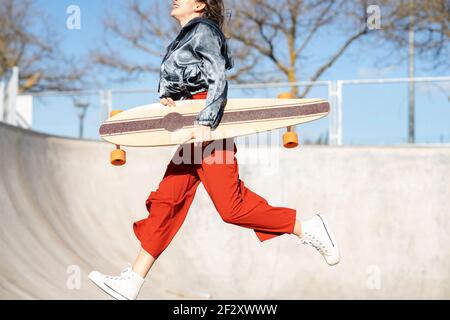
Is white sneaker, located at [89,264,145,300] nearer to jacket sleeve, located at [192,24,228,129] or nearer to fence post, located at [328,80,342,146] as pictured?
jacket sleeve, located at [192,24,228,129]

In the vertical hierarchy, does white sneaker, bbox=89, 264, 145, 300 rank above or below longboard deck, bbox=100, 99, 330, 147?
below

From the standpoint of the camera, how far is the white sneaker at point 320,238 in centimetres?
337

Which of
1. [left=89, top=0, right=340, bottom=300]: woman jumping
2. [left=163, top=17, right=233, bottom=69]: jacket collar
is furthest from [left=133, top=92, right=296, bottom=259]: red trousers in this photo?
[left=163, top=17, right=233, bottom=69]: jacket collar

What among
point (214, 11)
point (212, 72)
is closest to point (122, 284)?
point (212, 72)

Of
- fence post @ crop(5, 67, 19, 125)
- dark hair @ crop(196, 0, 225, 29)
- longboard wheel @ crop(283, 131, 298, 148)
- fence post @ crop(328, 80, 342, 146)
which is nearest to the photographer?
longboard wheel @ crop(283, 131, 298, 148)

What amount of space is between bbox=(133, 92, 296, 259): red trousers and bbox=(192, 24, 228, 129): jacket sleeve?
0.61ft

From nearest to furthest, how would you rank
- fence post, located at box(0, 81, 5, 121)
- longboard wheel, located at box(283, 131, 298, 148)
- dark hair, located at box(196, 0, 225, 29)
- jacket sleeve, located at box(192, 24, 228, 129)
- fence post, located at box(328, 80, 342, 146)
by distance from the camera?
jacket sleeve, located at box(192, 24, 228, 129), longboard wheel, located at box(283, 131, 298, 148), dark hair, located at box(196, 0, 225, 29), fence post, located at box(328, 80, 342, 146), fence post, located at box(0, 81, 5, 121)

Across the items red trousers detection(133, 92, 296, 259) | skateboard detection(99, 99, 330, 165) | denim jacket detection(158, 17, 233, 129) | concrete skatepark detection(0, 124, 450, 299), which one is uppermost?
denim jacket detection(158, 17, 233, 129)

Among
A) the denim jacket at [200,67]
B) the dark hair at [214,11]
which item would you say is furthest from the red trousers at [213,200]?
the dark hair at [214,11]

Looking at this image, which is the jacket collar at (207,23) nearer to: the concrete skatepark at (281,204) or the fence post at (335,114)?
the concrete skatepark at (281,204)

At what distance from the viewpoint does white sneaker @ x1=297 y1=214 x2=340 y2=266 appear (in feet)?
11.1

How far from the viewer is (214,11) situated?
3.32 metres

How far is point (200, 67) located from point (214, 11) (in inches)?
14.9

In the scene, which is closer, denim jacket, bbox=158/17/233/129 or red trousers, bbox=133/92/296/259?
denim jacket, bbox=158/17/233/129
